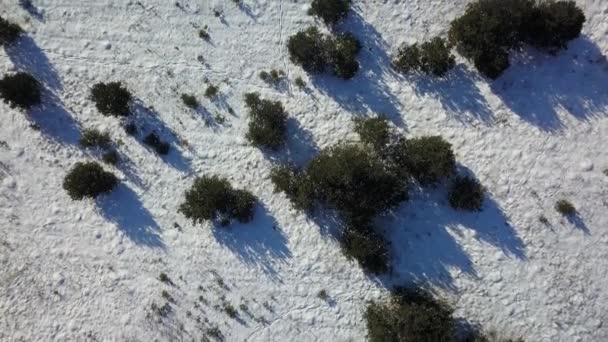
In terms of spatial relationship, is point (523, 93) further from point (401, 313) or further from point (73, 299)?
point (73, 299)

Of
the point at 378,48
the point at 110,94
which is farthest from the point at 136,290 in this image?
the point at 378,48

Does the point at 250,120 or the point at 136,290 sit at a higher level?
the point at 250,120

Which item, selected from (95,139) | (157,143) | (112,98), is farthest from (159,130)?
(95,139)

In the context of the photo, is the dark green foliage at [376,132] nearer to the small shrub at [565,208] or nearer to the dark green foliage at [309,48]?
the dark green foliage at [309,48]

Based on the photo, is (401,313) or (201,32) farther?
(201,32)

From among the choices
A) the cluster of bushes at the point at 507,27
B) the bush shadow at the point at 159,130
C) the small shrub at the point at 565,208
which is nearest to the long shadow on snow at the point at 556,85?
the cluster of bushes at the point at 507,27

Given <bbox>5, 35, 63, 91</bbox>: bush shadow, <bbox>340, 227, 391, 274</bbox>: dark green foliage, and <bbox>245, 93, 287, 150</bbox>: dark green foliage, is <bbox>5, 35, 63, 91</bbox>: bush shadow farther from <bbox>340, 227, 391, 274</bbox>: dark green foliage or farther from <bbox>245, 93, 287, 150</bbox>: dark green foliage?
<bbox>340, 227, 391, 274</bbox>: dark green foliage

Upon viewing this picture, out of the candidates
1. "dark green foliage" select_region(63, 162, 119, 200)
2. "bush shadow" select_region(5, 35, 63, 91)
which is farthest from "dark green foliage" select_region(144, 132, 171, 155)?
"bush shadow" select_region(5, 35, 63, 91)
